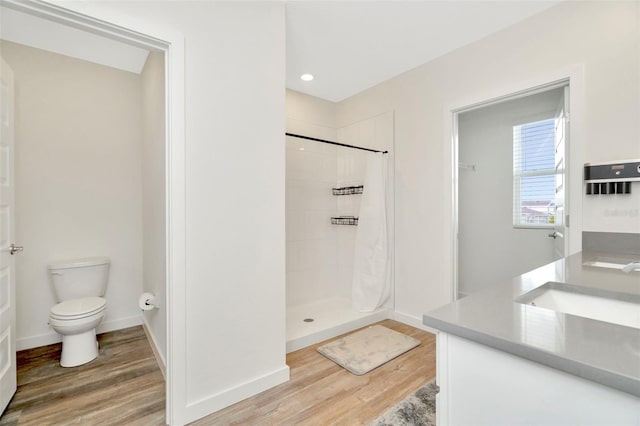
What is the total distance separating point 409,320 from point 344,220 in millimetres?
1260

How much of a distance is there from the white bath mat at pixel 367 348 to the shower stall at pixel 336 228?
0.17 meters

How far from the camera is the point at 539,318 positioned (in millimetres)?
716

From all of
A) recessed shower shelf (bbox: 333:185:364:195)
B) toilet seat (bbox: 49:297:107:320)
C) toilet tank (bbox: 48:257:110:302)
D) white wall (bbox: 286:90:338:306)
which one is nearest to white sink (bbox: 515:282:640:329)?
recessed shower shelf (bbox: 333:185:364:195)

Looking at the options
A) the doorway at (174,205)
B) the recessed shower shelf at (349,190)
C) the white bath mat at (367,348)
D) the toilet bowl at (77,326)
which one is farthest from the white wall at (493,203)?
the toilet bowl at (77,326)

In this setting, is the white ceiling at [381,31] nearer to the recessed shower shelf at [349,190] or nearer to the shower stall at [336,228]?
the shower stall at [336,228]

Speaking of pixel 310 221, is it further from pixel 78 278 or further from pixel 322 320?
pixel 78 278

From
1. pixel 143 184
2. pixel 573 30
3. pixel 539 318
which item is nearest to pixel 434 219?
pixel 573 30

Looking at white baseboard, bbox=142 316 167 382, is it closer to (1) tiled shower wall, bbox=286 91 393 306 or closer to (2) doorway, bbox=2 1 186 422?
(2) doorway, bbox=2 1 186 422

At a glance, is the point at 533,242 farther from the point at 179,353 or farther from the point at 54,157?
the point at 54,157

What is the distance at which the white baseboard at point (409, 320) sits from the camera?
2740 millimetres

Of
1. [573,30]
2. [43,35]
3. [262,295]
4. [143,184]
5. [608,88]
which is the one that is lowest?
[262,295]

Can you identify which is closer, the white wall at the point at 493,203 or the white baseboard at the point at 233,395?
the white baseboard at the point at 233,395

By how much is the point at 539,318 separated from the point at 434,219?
2.00 metres

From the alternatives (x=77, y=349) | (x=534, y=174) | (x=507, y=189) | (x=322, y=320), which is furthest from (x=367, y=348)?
(x=534, y=174)
